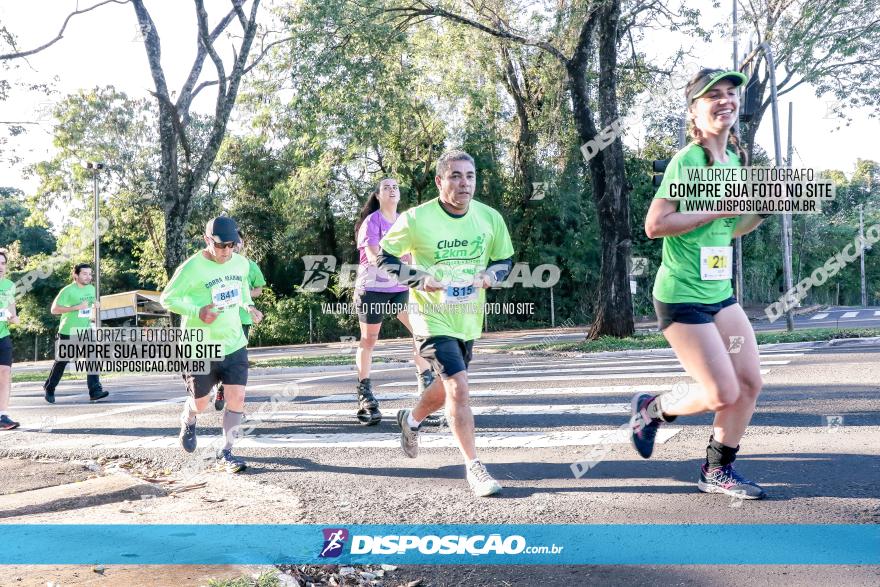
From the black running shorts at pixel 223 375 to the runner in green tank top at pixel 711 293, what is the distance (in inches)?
135

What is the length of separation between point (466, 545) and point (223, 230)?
11.3 ft

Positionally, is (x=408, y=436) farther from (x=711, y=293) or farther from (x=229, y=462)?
(x=711, y=293)

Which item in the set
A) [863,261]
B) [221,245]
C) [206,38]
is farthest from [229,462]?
[863,261]

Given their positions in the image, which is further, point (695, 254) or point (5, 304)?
point (5, 304)

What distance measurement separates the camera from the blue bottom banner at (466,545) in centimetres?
338

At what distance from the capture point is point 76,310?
36.5ft

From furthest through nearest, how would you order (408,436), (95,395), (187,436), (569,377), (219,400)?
(95,395)
(569,377)
(219,400)
(187,436)
(408,436)

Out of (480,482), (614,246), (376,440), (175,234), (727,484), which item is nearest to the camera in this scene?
(727,484)

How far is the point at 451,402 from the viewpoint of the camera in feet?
15.1

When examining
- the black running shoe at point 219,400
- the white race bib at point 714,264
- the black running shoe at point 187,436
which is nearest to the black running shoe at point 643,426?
the white race bib at point 714,264

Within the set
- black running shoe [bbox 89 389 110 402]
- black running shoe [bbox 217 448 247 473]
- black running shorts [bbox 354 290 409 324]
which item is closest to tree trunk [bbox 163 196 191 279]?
black running shoe [bbox 89 389 110 402]

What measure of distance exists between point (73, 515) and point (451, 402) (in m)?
2.46

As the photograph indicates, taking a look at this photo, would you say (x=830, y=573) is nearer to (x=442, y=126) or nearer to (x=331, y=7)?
(x=331, y=7)

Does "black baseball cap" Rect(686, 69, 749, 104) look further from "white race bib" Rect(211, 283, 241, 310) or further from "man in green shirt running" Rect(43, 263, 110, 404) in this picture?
"man in green shirt running" Rect(43, 263, 110, 404)
